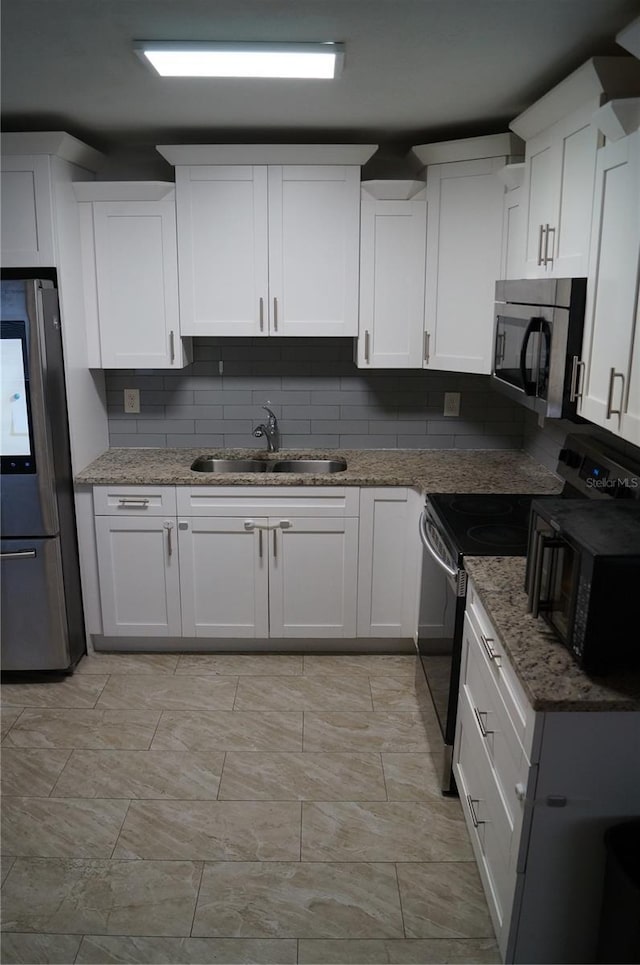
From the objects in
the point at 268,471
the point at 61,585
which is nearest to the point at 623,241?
the point at 268,471

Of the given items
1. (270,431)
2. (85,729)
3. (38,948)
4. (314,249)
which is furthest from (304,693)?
(314,249)

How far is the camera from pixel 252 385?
3.73m

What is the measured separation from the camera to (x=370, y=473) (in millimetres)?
3299

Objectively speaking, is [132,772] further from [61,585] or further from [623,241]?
[623,241]

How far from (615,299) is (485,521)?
3.18ft

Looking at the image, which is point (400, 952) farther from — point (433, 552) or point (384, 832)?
point (433, 552)

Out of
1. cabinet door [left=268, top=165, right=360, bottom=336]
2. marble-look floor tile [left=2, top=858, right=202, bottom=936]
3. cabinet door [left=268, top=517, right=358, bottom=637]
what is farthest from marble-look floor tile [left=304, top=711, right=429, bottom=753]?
cabinet door [left=268, top=165, right=360, bottom=336]

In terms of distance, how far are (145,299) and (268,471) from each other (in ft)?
3.34

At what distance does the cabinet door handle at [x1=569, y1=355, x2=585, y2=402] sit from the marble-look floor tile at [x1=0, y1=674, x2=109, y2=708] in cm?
227

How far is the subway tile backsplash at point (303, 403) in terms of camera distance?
3703mm

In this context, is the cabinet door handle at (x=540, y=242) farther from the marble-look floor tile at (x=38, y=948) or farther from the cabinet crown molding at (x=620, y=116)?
the marble-look floor tile at (x=38, y=948)

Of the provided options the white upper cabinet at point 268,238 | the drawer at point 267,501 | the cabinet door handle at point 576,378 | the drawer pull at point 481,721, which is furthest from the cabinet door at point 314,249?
the drawer pull at point 481,721

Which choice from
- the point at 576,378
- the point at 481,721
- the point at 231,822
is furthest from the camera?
the point at 231,822

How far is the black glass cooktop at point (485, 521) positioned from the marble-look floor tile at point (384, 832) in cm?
90
